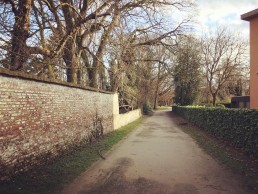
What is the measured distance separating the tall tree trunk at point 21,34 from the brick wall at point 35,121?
198cm

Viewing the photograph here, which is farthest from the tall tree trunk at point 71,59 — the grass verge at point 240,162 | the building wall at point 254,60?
the building wall at point 254,60

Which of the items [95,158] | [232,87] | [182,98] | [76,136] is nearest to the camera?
[95,158]

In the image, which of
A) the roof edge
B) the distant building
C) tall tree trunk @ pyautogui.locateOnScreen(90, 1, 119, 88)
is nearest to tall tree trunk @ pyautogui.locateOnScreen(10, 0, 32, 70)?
tall tree trunk @ pyautogui.locateOnScreen(90, 1, 119, 88)

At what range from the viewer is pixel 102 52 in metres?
16.9

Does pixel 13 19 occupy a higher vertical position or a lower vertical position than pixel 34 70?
higher

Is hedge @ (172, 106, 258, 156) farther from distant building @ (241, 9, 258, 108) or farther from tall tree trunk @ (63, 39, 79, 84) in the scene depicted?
tall tree trunk @ (63, 39, 79, 84)

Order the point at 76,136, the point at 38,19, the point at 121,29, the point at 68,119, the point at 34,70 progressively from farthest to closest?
the point at 121,29
the point at 38,19
the point at 34,70
the point at 76,136
the point at 68,119

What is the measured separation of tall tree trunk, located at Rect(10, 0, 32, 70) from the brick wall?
1977 mm

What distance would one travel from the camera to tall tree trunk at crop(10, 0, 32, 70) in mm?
9203

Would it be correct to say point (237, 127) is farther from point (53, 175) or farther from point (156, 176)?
point (53, 175)

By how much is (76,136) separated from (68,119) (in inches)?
42.7

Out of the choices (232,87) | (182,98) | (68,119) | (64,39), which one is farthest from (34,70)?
(232,87)

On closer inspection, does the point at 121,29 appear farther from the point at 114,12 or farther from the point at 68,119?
the point at 68,119

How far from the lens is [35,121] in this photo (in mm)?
7043
